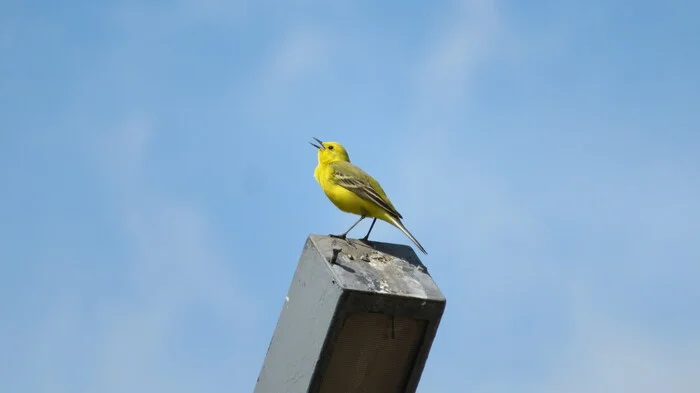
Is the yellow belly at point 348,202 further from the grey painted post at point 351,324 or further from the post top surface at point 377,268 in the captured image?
the grey painted post at point 351,324

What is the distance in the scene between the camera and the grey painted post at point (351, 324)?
206 inches

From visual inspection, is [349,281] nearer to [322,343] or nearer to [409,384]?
[322,343]

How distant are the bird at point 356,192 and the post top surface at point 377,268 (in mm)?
1896

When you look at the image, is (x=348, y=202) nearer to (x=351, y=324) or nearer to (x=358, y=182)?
(x=358, y=182)

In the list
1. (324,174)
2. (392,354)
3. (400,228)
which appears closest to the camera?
(392,354)

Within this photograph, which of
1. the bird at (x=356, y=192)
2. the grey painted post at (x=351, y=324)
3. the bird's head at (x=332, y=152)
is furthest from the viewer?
the bird's head at (x=332, y=152)

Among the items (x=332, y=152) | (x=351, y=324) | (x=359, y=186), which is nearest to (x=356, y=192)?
(x=359, y=186)

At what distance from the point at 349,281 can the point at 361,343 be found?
1.71 ft

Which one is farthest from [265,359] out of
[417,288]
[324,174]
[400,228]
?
[324,174]

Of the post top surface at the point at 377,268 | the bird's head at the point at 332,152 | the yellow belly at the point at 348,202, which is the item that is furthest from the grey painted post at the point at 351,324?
the bird's head at the point at 332,152

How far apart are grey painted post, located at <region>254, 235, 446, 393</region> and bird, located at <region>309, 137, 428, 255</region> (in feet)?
7.26

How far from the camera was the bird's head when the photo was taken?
9.84 metres

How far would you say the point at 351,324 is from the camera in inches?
209

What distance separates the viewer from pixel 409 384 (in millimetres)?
5707
